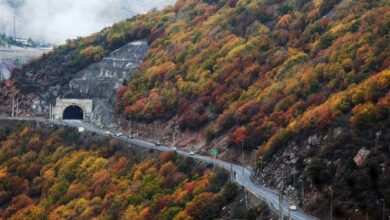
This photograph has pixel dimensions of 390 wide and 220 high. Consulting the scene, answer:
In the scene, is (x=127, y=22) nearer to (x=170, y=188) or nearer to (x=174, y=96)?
(x=174, y=96)

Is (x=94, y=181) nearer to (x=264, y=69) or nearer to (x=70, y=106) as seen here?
(x=264, y=69)

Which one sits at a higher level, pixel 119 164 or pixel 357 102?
pixel 357 102

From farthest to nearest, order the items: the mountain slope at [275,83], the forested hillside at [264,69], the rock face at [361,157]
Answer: the forested hillside at [264,69]
the mountain slope at [275,83]
the rock face at [361,157]

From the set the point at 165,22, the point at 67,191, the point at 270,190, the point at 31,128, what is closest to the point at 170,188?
the point at 270,190

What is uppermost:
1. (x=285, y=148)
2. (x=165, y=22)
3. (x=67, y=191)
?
(x=165, y=22)

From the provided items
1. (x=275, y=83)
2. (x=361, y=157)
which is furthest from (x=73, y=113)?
(x=361, y=157)

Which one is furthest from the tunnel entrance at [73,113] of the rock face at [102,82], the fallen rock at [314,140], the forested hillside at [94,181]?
the fallen rock at [314,140]

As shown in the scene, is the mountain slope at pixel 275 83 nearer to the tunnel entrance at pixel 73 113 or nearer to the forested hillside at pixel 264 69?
the forested hillside at pixel 264 69
